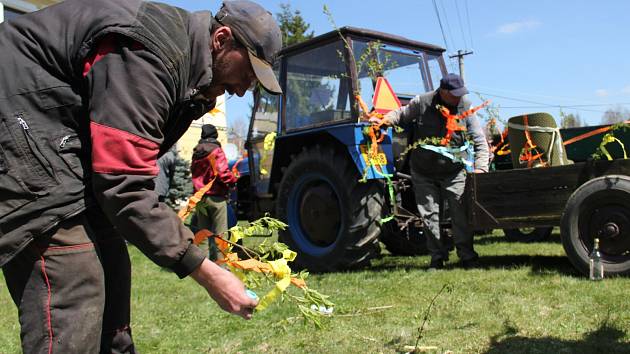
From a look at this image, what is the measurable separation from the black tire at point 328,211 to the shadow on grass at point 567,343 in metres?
2.43

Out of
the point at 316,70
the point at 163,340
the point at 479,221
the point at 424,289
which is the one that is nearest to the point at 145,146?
the point at 163,340

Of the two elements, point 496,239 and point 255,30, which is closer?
point 255,30

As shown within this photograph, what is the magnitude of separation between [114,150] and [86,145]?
0.86 feet

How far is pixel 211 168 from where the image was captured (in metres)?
6.77

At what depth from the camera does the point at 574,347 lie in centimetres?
311

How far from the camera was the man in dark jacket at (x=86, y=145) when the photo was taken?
164cm

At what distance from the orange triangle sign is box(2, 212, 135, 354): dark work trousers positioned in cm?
436

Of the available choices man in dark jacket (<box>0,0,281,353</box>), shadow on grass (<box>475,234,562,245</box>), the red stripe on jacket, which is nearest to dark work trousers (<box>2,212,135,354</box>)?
man in dark jacket (<box>0,0,281,353</box>)

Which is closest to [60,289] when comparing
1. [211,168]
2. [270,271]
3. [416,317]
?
[270,271]

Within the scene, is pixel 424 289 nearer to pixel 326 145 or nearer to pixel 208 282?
pixel 326 145

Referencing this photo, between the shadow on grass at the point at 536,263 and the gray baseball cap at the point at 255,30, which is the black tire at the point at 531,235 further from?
the gray baseball cap at the point at 255,30

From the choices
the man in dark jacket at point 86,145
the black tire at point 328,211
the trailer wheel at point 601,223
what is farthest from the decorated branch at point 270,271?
the black tire at point 328,211

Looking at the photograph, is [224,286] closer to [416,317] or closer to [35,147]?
[35,147]

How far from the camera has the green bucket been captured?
17.0 feet
